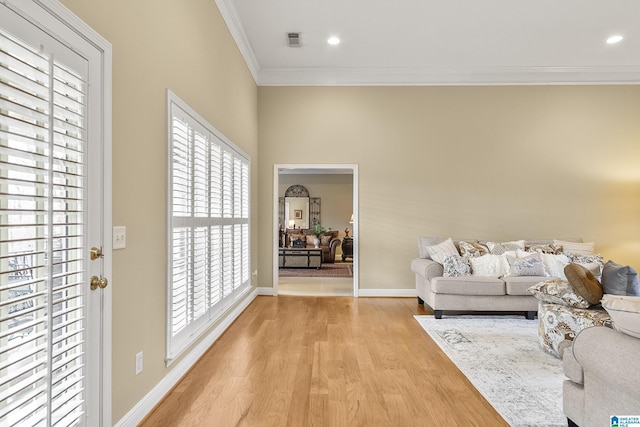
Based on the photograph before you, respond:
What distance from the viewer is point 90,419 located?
5.40 ft

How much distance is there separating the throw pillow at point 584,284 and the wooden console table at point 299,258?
6.14 meters

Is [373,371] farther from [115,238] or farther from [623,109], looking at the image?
[623,109]

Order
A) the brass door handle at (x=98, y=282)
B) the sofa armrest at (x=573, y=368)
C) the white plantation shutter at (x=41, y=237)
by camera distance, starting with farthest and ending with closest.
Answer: the sofa armrest at (x=573, y=368) → the brass door handle at (x=98, y=282) → the white plantation shutter at (x=41, y=237)

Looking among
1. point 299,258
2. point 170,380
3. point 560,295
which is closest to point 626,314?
point 560,295

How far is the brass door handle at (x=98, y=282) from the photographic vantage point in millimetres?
1676

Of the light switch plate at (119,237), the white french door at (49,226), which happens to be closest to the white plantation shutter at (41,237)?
the white french door at (49,226)

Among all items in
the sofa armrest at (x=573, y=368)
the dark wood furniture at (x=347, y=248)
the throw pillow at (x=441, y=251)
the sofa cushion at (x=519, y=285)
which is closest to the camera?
the sofa armrest at (x=573, y=368)

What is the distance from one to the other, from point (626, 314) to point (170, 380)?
2.72 m

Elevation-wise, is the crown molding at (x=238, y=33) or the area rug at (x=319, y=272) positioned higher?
the crown molding at (x=238, y=33)

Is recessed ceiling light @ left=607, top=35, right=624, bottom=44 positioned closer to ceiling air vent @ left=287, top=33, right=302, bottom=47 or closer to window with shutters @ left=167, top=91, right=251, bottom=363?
ceiling air vent @ left=287, top=33, right=302, bottom=47

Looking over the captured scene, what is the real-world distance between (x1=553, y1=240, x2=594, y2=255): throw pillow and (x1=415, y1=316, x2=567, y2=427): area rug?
4.96 ft

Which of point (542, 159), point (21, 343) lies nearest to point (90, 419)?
point (21, 343)

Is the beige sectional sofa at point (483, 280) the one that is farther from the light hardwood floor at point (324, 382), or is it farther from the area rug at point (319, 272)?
the area rug at point (319, 272)

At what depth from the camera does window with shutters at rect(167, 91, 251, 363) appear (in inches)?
102
